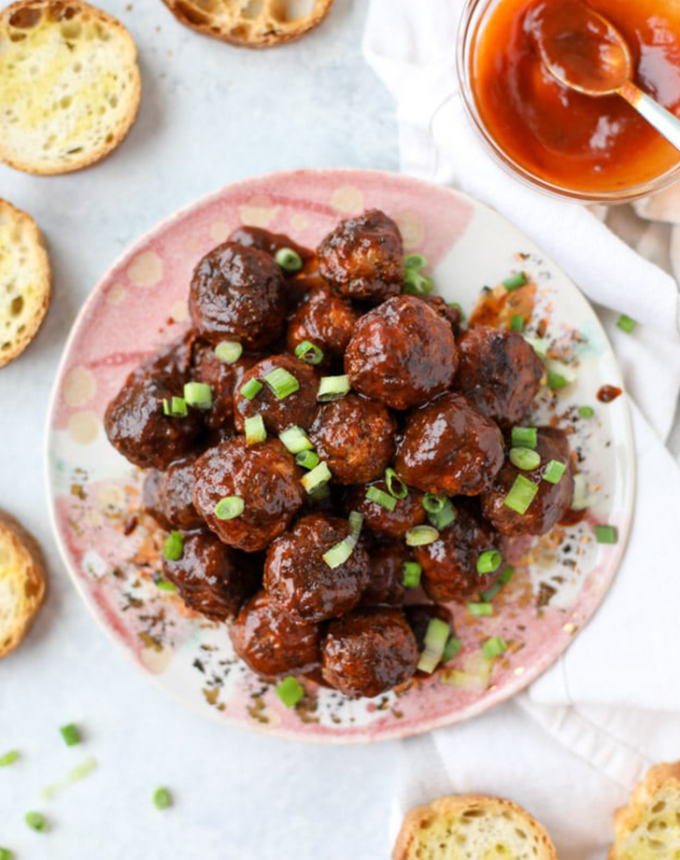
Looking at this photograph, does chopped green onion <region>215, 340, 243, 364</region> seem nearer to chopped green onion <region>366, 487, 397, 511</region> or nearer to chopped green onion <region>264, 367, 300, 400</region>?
chopped green onion <region>264, 367, 300, 400</region>

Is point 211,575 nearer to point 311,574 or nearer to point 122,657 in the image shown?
point 311,574

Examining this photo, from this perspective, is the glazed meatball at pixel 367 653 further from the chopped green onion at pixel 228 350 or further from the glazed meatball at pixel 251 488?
the chopped green onion at pixel 228 350

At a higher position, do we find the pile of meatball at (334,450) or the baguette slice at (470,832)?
the pile of meatball at (334,450)

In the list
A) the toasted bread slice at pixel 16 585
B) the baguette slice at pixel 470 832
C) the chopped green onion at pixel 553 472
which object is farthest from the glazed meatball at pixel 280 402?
the baguette slice at pixel 470 832

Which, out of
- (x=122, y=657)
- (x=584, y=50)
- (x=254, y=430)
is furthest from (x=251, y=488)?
(x=584, y=50)

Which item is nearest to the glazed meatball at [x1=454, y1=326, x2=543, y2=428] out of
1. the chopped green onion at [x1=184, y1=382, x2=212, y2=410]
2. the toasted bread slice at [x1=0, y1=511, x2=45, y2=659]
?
the chopped green onion at [x1=184, y1=382, x2=212, y2=410]

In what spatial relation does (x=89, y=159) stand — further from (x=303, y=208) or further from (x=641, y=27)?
(x=641, y=27)
